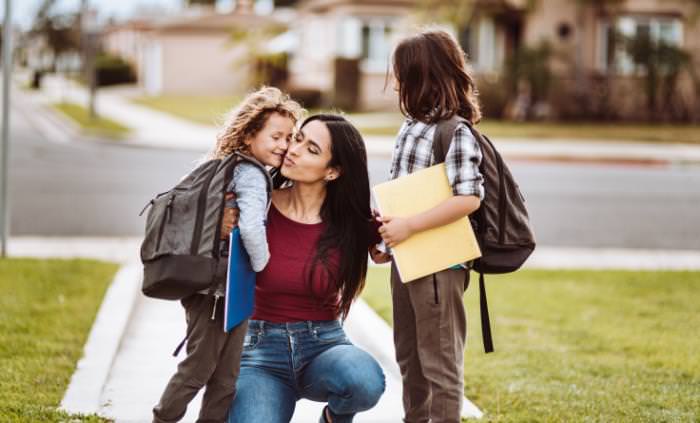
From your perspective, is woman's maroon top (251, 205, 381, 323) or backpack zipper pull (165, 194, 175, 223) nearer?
backpack zipper pull (165, 194, 175, 223)

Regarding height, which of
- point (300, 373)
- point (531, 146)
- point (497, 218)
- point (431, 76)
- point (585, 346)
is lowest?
point (531, 146)

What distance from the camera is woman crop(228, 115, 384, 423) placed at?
146 inches

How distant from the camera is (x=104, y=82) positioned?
61.5 m

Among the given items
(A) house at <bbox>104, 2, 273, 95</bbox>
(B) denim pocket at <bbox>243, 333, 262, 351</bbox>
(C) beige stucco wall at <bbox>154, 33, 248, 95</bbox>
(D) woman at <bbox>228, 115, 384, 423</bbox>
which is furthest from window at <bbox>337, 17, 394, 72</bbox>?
(B) denim pocket at <bbox>243, 333, 262, 351</bbox>

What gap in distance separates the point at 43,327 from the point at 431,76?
3306mm

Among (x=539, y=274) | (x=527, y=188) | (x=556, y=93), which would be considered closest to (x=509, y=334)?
(x=539, y=274)

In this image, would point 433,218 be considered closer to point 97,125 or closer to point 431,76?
point 431,76

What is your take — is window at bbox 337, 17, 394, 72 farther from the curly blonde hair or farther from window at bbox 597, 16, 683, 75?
the curly blonde hair

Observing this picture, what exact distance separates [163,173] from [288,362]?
12.6 metres

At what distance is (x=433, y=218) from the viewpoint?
3693 millimetres

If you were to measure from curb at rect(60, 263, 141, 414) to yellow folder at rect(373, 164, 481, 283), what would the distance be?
1776 mm

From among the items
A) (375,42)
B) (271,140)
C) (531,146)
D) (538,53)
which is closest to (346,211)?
(271,140)

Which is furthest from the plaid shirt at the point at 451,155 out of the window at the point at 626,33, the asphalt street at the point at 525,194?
the window at the point at 626,33

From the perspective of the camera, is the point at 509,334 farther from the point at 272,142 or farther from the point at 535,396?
the point at 272,142
